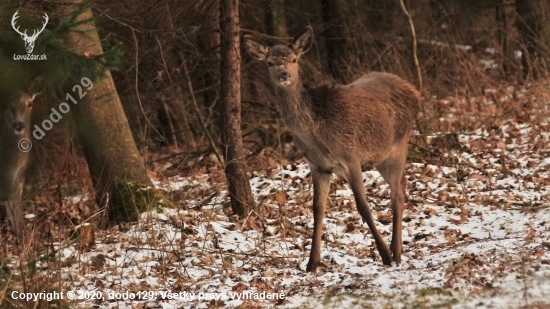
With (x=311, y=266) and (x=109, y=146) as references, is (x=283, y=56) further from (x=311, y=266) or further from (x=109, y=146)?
(x=109, y=146)

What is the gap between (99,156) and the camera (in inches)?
450

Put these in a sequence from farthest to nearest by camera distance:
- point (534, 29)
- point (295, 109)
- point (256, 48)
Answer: point (534, 29) < point (256, 48) < point (295, 109)

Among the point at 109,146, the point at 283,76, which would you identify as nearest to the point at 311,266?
the point at 283,76

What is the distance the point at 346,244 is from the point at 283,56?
7.42ft

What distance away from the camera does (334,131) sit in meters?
9.12

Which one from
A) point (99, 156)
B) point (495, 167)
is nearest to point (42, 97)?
point (99, 156)

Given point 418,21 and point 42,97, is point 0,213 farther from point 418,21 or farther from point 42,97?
point 418,21

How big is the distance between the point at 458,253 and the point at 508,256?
0.72 meters

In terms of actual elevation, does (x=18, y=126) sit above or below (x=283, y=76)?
below

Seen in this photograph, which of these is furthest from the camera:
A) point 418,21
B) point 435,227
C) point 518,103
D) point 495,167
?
point 418,21

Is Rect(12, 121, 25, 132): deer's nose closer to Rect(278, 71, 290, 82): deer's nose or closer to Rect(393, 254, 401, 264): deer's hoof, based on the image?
Rect(278, 71, 290, 82): deer's nose
